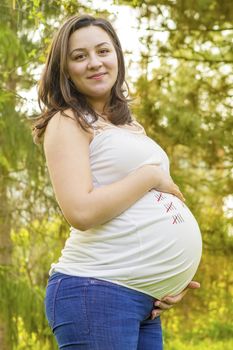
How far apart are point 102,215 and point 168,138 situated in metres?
4.36

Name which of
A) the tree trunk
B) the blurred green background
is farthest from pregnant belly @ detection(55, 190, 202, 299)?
the tree trunk

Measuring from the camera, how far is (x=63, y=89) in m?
2.16

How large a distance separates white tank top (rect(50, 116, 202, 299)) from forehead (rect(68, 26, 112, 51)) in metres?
0.23

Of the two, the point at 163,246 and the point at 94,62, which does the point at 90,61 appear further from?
the point at 163,246

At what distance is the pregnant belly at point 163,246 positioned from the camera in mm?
A: 2020

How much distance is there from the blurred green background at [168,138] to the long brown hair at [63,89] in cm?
280

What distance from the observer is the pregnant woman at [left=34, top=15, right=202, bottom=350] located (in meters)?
1.98

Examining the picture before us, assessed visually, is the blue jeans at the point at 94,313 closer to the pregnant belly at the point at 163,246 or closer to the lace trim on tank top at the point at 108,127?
the pregnant belly at the point at 163,246

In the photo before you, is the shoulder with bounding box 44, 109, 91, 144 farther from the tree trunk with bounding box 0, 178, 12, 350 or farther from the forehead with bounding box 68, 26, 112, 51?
the tree trunk with bounding box 0, 178, 12, 350

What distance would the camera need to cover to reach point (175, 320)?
25.2 feet

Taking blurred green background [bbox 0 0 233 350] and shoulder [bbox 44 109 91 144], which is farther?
blurred green background [bbox 0 0 233 350]

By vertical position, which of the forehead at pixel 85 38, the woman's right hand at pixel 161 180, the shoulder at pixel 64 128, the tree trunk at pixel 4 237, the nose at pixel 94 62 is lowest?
the tree trunk at pixel 4 237

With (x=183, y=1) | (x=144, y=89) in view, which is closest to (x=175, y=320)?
(x=144, y=89)

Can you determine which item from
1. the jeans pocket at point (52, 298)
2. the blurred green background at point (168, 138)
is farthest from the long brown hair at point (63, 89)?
the blurred green background at point (168, 138)
